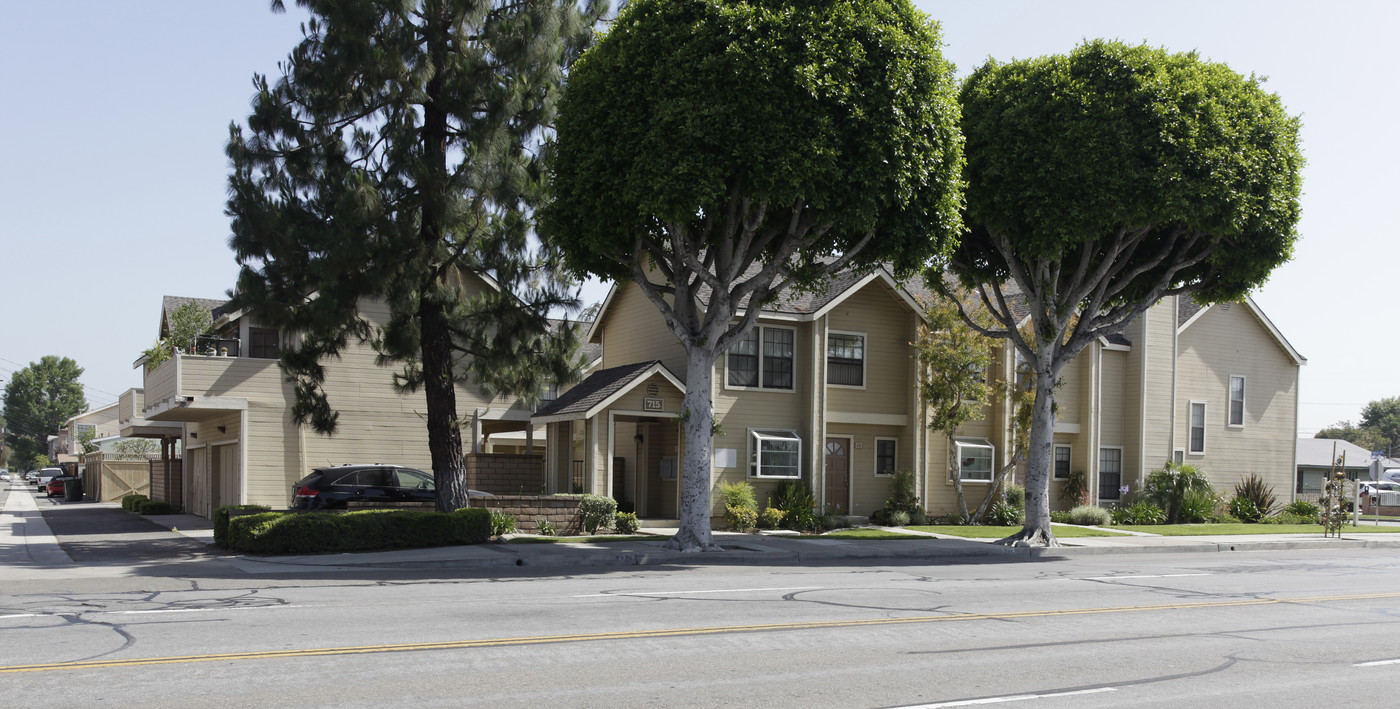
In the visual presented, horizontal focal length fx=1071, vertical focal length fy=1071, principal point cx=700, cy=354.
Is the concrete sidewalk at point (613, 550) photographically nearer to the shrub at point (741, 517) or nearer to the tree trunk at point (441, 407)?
the shrub at point (741, 517)

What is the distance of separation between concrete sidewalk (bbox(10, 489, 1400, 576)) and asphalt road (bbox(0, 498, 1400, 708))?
1.80 m

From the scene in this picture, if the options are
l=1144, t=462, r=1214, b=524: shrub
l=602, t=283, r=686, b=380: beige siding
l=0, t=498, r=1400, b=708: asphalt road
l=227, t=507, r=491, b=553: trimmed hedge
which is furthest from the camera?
l=1144, t=462, r=1214, b=524: shrub

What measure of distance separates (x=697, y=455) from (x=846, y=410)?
9.23m

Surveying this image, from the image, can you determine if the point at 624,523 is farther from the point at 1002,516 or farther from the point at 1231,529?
the point at 1231,529

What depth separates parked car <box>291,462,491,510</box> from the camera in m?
22.6

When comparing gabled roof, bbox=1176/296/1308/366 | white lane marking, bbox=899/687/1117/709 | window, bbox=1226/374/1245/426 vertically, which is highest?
gabled roof, bbox=1176/296/1308/366

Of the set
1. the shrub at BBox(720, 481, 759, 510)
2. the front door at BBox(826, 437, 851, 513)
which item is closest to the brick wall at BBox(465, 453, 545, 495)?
the shrub at BBox(720, 481, 759, 510)

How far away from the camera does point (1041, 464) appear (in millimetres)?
22703

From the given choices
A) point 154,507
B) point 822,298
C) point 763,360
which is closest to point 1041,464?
point 822,298

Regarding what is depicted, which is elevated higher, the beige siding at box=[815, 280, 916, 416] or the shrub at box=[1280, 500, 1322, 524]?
the beige siding at box=[815, 280, 916, 416]

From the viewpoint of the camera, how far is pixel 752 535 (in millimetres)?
24062

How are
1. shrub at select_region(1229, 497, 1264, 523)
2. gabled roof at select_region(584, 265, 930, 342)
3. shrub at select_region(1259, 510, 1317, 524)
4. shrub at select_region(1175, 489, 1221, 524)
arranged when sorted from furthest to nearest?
shrub at select_region(1259, 510, 1317, 524) → shrub at select_region(1229, 497, 1264, 523) → shrub at select_region(1175, 489, 1221, 524) → gabled roof at select_region(584, 265, 930, 342)

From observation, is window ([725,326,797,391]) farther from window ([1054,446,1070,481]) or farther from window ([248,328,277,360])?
window ([248,328,277,360])

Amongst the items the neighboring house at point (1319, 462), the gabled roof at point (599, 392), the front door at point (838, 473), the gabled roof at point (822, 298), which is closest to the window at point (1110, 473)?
the gabled roof at point (822, 298)
